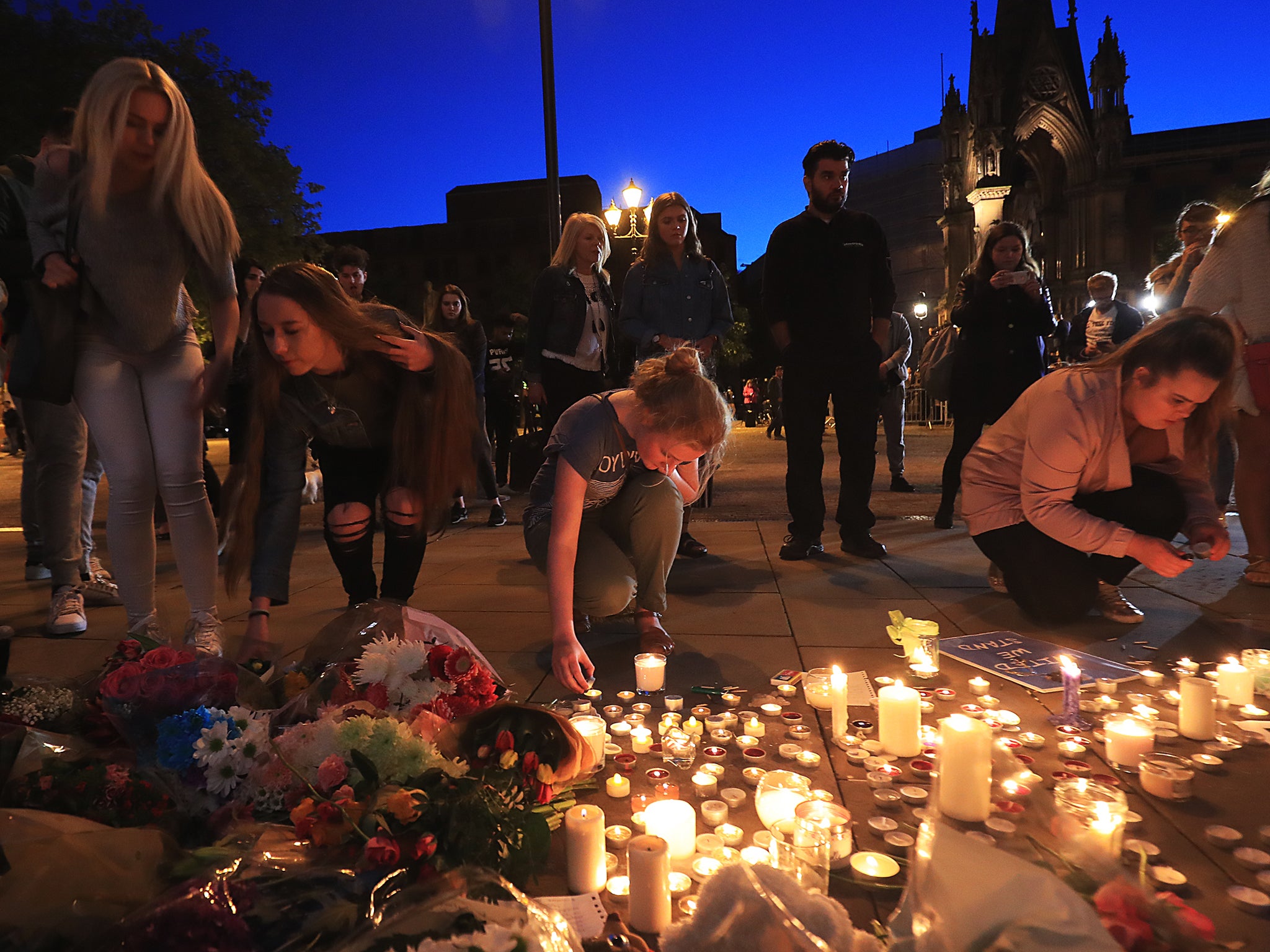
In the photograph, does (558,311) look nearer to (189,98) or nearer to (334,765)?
(334,765)

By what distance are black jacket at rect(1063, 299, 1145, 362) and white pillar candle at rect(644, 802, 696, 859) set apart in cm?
600

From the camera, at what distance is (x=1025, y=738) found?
194 cm

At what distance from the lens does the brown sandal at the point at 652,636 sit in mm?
2666

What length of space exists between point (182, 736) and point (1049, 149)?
35528 mm

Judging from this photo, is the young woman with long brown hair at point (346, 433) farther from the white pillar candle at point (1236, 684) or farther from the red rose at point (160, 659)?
the white pillar candle at point (1236, 684)

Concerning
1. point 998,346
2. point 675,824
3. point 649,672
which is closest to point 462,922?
point 675,824

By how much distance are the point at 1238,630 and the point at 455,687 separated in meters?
2.66

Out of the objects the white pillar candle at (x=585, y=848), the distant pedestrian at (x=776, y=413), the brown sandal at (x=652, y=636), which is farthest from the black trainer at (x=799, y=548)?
the distant pedestrian at (x=776, y=413)

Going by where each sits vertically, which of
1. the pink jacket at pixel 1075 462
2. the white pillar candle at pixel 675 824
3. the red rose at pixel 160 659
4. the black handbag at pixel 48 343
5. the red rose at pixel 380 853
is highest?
the black handbag at pixel 48 343

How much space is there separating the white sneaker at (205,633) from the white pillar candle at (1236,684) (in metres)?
2.80

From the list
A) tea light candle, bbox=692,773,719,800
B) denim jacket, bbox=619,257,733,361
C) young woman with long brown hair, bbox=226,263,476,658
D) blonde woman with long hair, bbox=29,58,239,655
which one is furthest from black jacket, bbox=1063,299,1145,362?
blonde woman with long hair, bbox=29,58,239,655

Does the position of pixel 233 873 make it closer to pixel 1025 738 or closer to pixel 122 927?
pixel 122 927

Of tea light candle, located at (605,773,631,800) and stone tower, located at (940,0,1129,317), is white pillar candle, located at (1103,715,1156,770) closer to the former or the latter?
tea light candle, located at (605,773,631,800)

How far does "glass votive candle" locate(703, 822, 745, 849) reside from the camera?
1.50m
